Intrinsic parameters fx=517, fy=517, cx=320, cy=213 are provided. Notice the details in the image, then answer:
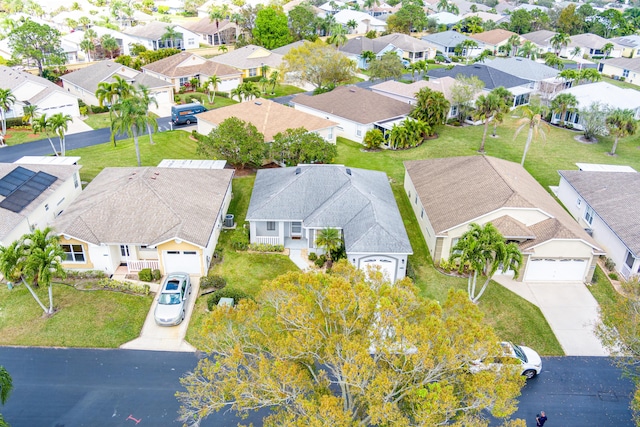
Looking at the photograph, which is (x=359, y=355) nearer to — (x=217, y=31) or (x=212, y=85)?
(x=212, y=85)

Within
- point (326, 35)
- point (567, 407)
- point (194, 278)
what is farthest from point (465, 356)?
point (326, 35)

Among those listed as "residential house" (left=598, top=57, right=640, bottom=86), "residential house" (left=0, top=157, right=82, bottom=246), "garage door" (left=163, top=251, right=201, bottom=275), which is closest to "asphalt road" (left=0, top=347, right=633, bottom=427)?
"garage door" (left=163, top=251, right=201, bottom=275)

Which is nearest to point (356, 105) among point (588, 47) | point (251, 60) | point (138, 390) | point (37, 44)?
point (251, 60)

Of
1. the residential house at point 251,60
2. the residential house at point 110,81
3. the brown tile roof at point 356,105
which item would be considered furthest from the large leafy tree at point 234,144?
the residential house at point 251,60

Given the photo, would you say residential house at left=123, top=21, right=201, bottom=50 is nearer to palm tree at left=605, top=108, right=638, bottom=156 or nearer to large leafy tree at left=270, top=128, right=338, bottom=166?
large leafy tree at left=270, top=128, right=338, bottom=166

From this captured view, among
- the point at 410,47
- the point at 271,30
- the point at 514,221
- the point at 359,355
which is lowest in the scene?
the point at 410,47

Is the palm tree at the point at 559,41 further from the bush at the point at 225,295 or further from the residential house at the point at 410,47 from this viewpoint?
the bush at the point at 225,295

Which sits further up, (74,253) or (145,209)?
(145,209)
